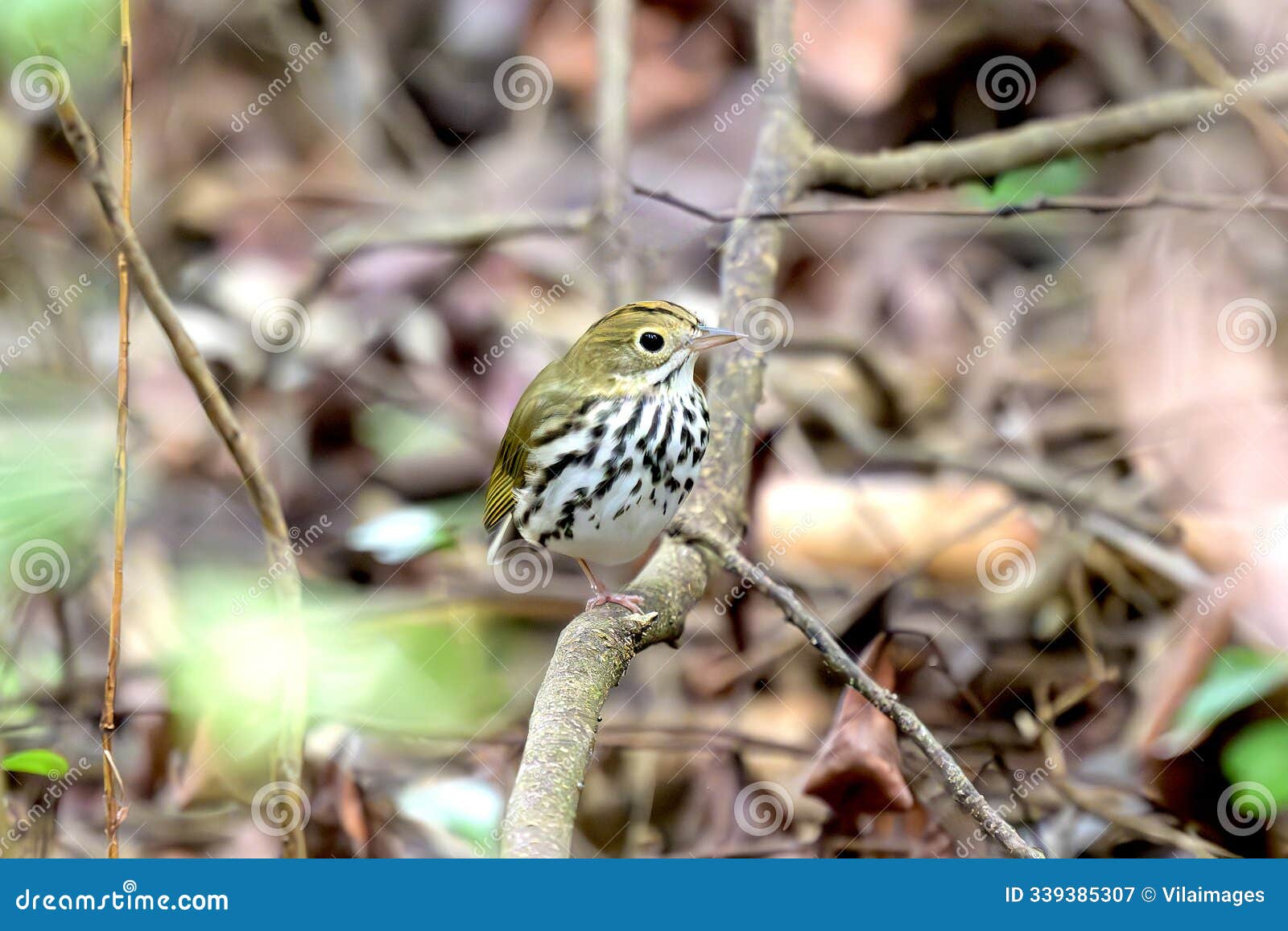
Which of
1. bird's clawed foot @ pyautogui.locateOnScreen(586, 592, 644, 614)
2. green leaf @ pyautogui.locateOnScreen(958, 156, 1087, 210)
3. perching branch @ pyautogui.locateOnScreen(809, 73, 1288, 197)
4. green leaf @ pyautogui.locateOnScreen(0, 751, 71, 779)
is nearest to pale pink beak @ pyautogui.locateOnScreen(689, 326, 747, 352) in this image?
bird's clawed foot @ pyautogui.locateOnScreen(586, 592, 644, 614)

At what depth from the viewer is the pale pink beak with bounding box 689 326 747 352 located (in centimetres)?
246

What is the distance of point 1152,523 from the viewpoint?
396cm

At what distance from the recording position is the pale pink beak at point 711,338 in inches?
97.0

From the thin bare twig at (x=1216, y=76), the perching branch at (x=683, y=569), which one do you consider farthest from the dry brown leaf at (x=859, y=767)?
the thin bare twig at (x=1216, y=76)

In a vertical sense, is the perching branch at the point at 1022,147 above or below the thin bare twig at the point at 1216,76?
below

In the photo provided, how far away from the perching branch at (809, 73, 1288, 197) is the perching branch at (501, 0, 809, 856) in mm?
174

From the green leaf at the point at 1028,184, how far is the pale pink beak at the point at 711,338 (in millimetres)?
1211

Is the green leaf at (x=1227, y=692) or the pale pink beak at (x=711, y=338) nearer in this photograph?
the pale pink beak at (x=711, y=338)

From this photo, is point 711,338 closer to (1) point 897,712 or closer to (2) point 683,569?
(2) point 683,569

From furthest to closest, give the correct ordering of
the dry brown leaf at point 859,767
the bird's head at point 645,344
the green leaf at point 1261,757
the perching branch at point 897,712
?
the green leaf at point 1261,757
the dry brown leaf at point 859,767
the bird's head at point 645,344
the perching branch at point 897,712

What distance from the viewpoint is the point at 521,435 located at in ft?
9.10

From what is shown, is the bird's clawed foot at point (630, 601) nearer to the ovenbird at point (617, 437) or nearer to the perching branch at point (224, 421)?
the ovenbird at point (617, 437)
